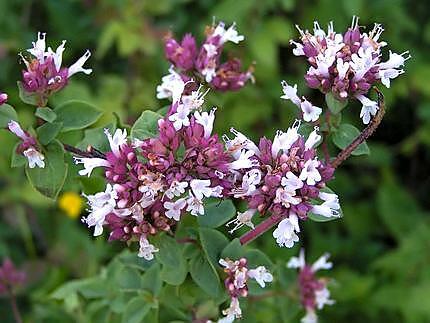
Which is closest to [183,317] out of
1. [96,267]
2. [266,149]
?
[266,149]

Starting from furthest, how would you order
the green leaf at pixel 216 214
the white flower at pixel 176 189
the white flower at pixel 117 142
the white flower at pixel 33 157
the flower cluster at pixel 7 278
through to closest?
the flower cluster at pixel 7 278 → the green leaf at pixel 216 214 → the white flower at pixel 33 157 → the white flower at pixel 117 142 → the white flower at pixel 176 189

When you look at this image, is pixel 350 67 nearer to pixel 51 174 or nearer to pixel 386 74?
pixel 386 74

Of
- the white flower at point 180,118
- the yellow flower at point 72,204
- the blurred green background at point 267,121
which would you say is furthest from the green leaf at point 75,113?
the yellow flower at point 72,204

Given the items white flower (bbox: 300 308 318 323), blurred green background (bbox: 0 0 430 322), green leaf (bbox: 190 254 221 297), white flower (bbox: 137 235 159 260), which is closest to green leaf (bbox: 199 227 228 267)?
green leaf (bbox: 190 254 221 297)

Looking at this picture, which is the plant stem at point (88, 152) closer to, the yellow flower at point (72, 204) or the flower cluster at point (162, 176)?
the flower cluster at point (162, 176)

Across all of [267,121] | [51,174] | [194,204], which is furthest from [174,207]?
[267,121]

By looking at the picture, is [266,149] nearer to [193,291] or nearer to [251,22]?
[193,291]
